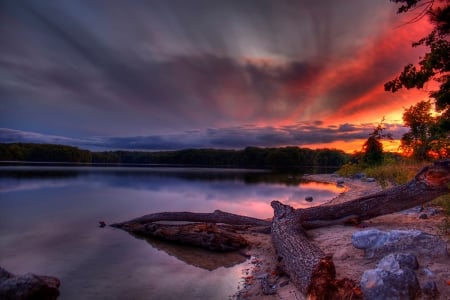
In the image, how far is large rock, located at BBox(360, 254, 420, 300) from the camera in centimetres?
393

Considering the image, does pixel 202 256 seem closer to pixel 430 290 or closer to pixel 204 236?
pixel 204 236

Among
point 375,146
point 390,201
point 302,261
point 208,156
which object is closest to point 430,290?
point 302,261

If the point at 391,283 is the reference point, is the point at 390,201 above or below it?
above

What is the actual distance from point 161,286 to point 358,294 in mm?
3794

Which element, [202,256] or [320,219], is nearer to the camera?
[202,256]

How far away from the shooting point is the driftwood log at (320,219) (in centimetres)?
450

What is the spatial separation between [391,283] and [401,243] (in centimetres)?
179

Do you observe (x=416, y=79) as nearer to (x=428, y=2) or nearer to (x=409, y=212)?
(x=428, y=2)

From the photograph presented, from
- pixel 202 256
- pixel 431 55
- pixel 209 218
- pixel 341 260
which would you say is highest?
pixel 431 55

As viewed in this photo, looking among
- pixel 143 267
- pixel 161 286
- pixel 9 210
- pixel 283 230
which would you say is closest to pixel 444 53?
pixel 283 230

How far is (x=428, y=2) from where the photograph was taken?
260 inches

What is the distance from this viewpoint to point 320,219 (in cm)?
989

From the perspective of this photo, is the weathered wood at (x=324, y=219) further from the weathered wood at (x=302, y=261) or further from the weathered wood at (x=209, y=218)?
the weathered wood at (x=209, y=218)

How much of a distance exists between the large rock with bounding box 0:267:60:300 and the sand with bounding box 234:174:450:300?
11.1ft
